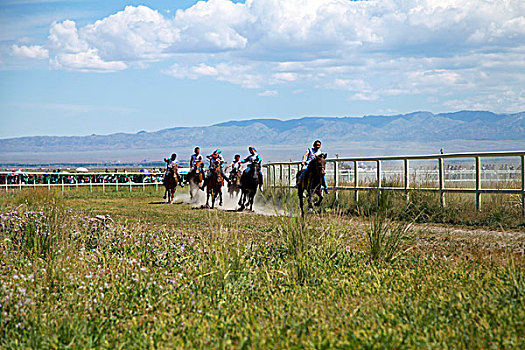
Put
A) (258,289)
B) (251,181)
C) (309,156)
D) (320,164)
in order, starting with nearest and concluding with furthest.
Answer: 1. (258,289)
2. (320,164)
3. (309,156)
4. (251,181)

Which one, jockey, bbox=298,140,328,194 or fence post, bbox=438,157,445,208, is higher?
jockey, bbox=298,140,328,194

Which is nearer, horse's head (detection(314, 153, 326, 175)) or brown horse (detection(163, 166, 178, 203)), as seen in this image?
horse's head (detection(314, 153, 326, 175))

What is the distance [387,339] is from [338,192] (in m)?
19.2

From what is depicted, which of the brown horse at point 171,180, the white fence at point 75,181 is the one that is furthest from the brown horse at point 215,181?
the white fence at point 75,181

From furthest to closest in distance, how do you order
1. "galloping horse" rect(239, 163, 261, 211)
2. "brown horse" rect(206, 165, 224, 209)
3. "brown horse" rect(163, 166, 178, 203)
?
"brown horse" rect(163, 166, 178, 203)
"brown horse" rect(206, 165, 224, 209)
"galloping horse" rect(239, 163, 261, 211)

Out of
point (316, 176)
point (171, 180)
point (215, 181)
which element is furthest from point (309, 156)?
point (171, 180)

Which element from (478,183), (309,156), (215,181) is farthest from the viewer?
(215,181)

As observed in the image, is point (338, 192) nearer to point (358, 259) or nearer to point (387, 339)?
point (358, 259)

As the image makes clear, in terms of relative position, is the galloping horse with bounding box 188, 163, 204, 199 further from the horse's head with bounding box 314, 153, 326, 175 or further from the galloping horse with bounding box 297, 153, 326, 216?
the horse's head with bounding box 314, 153, 326, 175

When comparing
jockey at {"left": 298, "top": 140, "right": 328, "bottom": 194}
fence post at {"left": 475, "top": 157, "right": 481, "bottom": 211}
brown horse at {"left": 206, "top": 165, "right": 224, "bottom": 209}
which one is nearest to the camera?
fence post at {"left": 475, "top": 157, "right": 481, "bottom": 211}

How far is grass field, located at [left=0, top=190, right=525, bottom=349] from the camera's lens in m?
7.35

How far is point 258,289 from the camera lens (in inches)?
376

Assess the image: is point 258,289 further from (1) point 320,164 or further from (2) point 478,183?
(1) point 320,164

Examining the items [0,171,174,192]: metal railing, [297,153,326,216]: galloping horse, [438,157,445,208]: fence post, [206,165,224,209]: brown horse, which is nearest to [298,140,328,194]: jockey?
[297,153,326,216]: galloping horse
